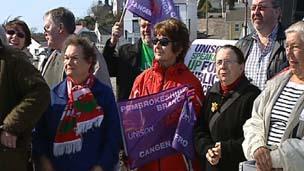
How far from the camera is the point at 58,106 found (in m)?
4.45

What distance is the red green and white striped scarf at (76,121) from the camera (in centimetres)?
438

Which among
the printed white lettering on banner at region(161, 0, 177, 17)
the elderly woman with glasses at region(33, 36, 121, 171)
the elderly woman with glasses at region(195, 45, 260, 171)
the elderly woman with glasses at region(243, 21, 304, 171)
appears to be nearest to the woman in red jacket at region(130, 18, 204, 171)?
the elderly woman with glasses at region(195, 45, 260, 171)

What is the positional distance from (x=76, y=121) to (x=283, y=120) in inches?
58.6

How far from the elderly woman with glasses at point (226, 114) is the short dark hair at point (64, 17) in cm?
149

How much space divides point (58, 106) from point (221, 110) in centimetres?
120

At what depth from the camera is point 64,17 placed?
5387 millimetres

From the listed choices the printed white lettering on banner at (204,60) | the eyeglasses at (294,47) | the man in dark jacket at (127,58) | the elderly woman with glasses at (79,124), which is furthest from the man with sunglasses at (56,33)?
the eyeglasses at (294,47)

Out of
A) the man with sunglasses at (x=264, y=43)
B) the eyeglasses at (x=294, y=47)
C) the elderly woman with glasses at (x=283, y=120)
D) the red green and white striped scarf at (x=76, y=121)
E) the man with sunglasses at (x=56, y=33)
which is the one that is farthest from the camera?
the man with sunglasses at (x=56, y=33)

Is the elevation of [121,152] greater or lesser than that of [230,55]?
lesser

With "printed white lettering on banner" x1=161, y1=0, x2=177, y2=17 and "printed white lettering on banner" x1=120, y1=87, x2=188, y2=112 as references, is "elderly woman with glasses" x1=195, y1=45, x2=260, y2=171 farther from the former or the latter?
"printed white lettering on banner" x1=161, y1=0, x2=177, y2=17

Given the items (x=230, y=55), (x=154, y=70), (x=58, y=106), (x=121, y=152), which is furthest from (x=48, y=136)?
(x=230, y=55)

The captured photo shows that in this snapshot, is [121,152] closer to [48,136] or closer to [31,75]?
[48,136]

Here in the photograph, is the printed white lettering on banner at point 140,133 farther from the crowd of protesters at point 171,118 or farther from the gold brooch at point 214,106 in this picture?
the gold brooch at point 214,106

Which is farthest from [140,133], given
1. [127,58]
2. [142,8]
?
[142,8]
